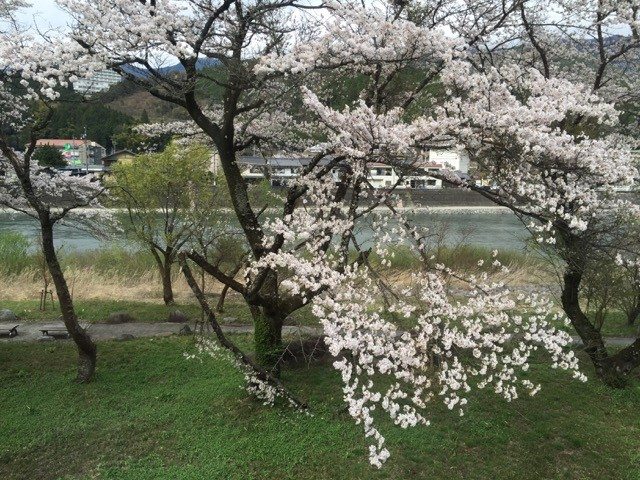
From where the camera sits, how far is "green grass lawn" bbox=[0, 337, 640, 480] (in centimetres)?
530

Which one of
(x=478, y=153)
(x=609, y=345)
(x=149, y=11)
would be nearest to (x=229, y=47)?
(x=149, y=11)

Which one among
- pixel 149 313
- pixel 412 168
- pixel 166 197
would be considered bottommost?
pixel 149 313

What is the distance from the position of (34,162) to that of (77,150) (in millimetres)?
25110

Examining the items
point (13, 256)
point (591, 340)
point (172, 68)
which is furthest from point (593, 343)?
point (13, 256)

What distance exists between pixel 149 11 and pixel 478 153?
3.53 metres

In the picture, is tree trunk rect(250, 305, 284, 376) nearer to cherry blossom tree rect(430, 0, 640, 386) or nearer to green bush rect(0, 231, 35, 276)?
cherry blossom tree rect(430, 0, 640, 386)

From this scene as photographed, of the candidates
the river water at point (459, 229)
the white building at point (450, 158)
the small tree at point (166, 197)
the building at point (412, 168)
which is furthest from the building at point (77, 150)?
the white building at point (450, 158)

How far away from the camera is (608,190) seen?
228 inches

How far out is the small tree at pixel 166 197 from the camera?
13.4 metres

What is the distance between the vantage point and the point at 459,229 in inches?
781

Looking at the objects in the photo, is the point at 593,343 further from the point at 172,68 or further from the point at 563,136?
the point at 172,68

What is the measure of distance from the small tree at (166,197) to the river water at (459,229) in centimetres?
545

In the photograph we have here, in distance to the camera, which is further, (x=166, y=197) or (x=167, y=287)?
(x=166, y=197)

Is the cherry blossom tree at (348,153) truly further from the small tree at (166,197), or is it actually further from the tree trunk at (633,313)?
the small tree at (166,197)
